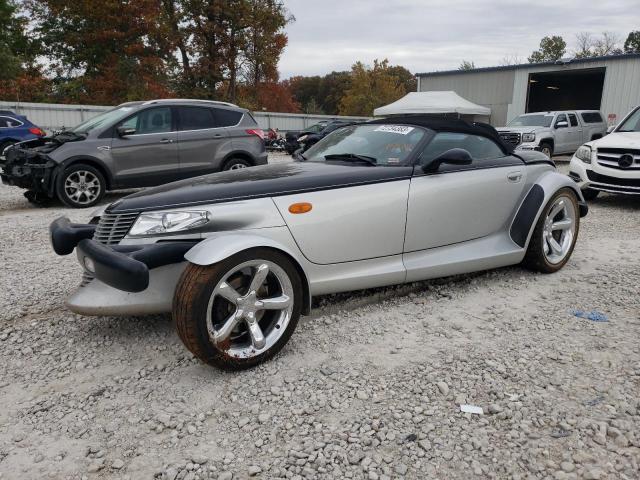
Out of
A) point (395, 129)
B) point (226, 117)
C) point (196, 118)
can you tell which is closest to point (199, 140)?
point (196, 118)

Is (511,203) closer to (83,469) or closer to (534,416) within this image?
(534,416)

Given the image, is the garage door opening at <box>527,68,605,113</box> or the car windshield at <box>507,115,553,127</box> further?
the garage door opening at <box>527,68,605,113</box>

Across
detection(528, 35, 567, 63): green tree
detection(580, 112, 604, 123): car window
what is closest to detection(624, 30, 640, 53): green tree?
detection(528, 35, 567, 63): green tree

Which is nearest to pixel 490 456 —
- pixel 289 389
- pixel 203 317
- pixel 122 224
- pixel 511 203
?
pixel 289 389

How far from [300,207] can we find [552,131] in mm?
15701

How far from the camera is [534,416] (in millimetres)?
2527

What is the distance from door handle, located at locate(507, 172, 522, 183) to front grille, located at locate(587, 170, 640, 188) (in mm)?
4730

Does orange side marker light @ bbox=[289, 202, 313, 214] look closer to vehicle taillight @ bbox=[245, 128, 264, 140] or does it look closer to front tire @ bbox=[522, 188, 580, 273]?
front tire @ bbox=[522, 188, 580, 273]

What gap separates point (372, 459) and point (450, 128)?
2828mm

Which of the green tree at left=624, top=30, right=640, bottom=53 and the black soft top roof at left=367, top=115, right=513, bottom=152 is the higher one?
the green tree at left=624, top=30, right=640, bottom=53

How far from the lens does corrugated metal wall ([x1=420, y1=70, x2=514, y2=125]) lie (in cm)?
2875

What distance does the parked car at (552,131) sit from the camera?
16141 millimetres

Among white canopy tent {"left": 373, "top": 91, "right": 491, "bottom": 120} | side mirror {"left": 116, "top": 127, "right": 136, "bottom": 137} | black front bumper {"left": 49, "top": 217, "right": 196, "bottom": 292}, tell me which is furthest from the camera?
white canopy tent {"left": 373, "top": 91, "right": 491, "bottom": 120}

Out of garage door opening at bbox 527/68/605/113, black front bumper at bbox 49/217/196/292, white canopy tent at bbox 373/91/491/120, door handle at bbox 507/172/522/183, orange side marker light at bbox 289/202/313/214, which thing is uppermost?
garage door opening at bbox 527/68/605/113
